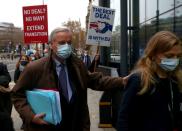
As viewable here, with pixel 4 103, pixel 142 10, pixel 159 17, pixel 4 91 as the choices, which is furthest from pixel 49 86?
pixel 142 10

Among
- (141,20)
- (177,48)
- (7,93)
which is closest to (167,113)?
(177,48)

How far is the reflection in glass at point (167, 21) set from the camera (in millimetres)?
10578

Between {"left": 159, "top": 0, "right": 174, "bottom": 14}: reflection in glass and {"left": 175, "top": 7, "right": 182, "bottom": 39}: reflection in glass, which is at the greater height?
{"left": 159, "top": 0, "right": 174, "bottom": 14}: reflection in glass

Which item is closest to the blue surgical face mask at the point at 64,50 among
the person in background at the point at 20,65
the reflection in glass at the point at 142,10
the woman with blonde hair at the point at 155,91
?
the woman with blonde hair at the point at 155,91

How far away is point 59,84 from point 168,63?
113cm

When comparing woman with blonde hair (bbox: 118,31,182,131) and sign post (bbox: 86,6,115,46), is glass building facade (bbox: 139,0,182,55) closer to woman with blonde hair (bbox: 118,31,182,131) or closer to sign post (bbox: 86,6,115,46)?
sign post (bbox: 86,6,115,46)

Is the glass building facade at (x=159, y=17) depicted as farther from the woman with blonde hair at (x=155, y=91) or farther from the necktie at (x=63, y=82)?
the woman with blonde hair at (x=155, y=91)

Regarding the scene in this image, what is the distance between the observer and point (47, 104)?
14.2 ft

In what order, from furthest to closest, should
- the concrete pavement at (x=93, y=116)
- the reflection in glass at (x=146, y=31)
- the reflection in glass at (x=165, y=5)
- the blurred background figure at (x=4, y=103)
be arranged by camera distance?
1. the reflection in glass at (x=146, y=31)
2. the reflection in glass at (x=165, y=5)
3. the concrete pavement at (x=93, y=116)
4. the blurred background figure at (x=4, y=103)

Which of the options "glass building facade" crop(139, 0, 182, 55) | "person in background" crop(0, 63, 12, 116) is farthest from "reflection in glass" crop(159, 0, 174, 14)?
"person in background" crop(0, 63, 12, 116)

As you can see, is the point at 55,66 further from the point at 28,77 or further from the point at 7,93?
the point at 7,93

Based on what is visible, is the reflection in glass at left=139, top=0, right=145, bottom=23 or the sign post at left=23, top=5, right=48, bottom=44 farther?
the reflection in glass at left=139, top=0, right=145, bottom=23

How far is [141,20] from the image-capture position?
16.0 m

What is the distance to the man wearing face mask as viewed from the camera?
4.37 m
